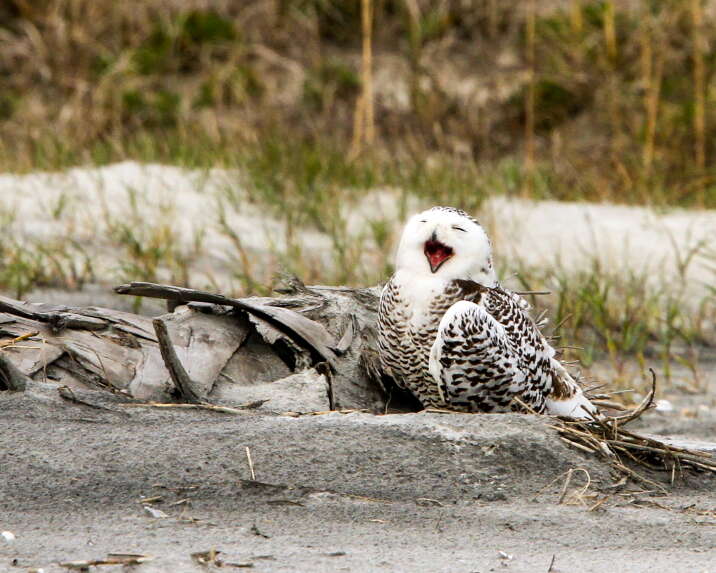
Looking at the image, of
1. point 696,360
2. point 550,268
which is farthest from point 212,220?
point 696,360

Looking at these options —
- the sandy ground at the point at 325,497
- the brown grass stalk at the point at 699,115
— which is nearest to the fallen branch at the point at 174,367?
the sandy ground at the point at 325,497

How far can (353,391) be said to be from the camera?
350cm

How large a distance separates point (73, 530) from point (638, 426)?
2705 mm

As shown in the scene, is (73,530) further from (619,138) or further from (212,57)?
(212,57)

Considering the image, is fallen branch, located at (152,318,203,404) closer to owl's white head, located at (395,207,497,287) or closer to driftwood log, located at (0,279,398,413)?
driftwood log, located at (0,279,398,413)

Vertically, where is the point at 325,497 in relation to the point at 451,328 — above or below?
below

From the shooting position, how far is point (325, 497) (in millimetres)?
2744

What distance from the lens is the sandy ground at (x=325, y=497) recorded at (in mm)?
2424

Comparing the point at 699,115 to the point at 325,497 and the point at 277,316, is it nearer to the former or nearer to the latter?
the point at 277,316

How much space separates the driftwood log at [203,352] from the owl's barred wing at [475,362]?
1.15ft

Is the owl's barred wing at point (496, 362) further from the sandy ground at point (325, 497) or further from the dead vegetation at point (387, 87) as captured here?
the dead vegetation at point (387, 87)

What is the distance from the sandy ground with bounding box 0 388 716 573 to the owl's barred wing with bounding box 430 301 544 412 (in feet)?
0.63

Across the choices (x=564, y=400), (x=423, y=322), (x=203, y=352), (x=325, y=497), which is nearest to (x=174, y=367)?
(x=203, y=352)

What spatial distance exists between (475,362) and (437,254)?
0.35 m
